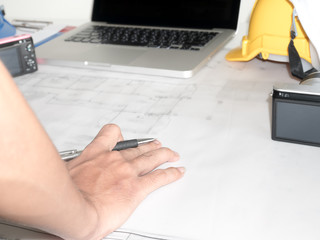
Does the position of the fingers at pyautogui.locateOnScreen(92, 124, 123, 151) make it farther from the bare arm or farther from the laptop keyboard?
the laptop keyboard

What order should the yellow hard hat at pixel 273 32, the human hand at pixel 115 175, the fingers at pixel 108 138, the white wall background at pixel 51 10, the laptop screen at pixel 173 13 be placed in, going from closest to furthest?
the human hand at pixel 115 175 → the fingers at pixel 108 138 → the yellow hard hat at pixel 273 32 → the laptop screen at pixel 173 13 → the white wall background at pixel 51 10

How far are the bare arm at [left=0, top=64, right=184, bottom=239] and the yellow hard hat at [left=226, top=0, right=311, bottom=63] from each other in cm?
36

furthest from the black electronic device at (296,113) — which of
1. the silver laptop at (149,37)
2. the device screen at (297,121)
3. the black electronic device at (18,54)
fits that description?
the black electronic device at (18,54)

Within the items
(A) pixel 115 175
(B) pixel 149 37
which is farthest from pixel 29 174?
(B) pixel 149 37

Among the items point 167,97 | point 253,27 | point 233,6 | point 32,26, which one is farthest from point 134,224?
point 32,26

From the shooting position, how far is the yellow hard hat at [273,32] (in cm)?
77

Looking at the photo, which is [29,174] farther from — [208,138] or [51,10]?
[51,10]

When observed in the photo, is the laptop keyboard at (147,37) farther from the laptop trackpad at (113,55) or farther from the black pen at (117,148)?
the black pen at (117,148)

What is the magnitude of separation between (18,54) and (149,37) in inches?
11.7

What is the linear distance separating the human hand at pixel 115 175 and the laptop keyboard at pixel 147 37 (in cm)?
40

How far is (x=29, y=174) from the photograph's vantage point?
337mm

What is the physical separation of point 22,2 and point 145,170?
3.07ft

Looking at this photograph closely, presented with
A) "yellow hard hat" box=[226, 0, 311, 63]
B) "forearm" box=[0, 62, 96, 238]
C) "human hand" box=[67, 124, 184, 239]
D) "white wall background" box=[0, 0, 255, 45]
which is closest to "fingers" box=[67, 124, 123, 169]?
"human hand" box=[67, 124, 184, 239]

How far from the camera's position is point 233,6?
1000mm
